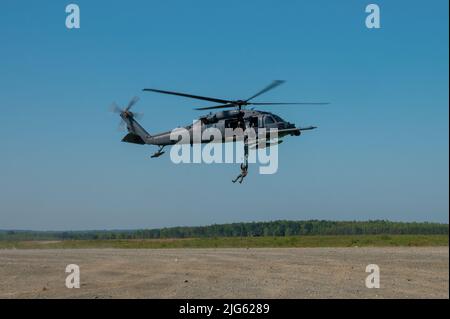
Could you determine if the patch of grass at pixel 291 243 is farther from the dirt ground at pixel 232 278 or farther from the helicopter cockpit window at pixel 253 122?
the helicopter cockpit window at pixel 253 122

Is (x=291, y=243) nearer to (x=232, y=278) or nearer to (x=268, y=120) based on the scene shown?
(x=268, y=120)

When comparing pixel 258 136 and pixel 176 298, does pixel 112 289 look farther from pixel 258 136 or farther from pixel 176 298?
pixel 258 136

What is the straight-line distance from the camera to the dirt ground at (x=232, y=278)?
75.2 feet

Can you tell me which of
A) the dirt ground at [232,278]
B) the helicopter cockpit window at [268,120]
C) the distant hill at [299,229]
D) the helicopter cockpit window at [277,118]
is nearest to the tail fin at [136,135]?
the helicopter cockpit window at [268,120]

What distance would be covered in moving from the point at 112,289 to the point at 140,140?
23.7 meters

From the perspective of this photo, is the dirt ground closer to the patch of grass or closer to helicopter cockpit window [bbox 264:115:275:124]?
helicopter cockpit window [bbox 264:115:275:124]

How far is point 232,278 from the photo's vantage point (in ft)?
89.8

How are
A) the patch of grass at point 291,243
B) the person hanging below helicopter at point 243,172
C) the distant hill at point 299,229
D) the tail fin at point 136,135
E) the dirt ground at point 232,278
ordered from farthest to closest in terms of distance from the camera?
1. the distant hill at point 299,229
2. the patch of grass at point 291,243
3. the tail fin at point 136,135
4. the person hanging below helicopter at point 243,172
5. the dirt ground at point 232,278

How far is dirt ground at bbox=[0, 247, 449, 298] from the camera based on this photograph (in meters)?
22.9

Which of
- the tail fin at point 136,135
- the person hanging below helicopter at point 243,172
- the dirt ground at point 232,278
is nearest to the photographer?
the dirt ground at point 232,278

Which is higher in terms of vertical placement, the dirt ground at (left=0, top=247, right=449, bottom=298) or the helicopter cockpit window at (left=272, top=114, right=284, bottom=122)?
the helicopter cockpit window at (left=272, top=114, right=284, bottom=122)

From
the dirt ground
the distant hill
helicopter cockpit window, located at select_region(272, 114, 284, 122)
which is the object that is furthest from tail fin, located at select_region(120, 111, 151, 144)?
the distant hill

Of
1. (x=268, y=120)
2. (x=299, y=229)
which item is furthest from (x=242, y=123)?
(x=299, y=229)

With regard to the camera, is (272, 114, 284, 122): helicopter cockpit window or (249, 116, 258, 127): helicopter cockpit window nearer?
(249, 116, 258, 127): helicopter cockpit window
